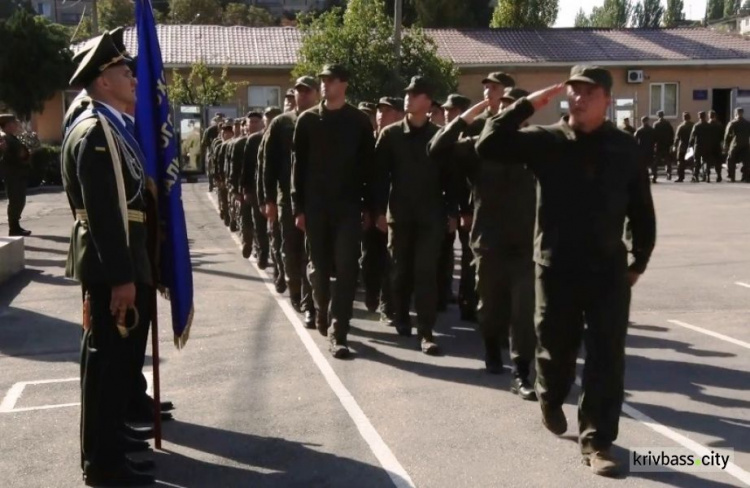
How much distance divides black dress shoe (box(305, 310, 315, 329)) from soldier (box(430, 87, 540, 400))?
2469mm

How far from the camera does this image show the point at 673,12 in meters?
103

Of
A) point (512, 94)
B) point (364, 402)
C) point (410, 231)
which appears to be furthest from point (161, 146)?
point (410, 231)

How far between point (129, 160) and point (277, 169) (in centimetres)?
433

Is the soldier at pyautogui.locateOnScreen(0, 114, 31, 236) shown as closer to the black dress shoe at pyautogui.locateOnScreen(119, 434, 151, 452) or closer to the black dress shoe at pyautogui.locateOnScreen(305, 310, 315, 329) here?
the black dress shoe at pyautogui.locateOnScreen(305, 310, 315, 329)

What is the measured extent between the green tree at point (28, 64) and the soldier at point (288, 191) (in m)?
30.3

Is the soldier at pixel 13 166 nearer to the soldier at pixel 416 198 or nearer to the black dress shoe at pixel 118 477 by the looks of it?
the soldier at pixel 416 198

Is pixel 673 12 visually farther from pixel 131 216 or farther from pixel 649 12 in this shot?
pixel 131 216

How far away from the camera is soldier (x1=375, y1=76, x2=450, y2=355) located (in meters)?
8.30

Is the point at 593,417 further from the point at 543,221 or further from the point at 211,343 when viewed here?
the point at 211,343

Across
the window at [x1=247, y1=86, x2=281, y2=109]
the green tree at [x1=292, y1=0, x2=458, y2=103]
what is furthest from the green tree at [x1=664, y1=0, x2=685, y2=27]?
the green tree at [x1=292, y1=0, x2=458, y2=103]

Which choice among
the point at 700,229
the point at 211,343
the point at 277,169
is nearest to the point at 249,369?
the point at 211,343

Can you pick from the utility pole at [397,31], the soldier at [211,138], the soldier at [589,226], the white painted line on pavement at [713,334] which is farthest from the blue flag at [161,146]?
the utility pole at [397,31]

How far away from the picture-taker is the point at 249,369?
7.83 m

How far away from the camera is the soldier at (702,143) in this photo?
2814 cm
